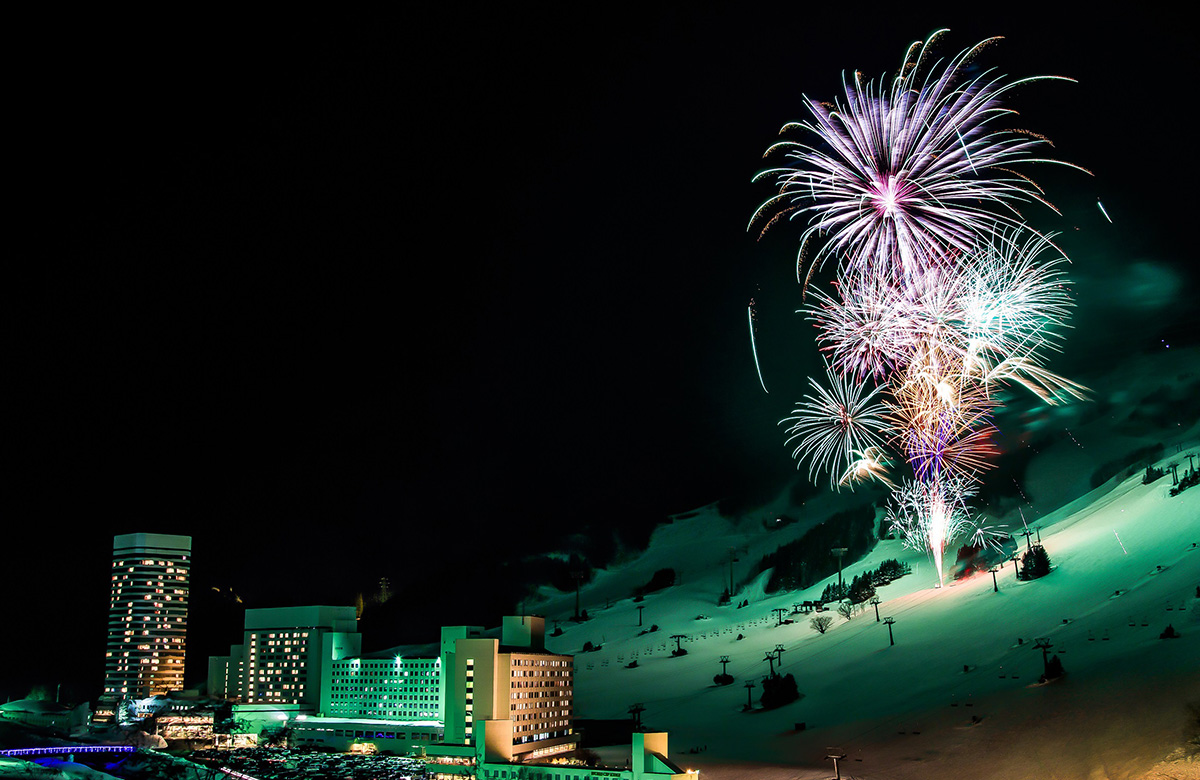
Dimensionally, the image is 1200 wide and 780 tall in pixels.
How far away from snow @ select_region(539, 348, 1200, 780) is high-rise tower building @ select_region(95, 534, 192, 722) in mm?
51788

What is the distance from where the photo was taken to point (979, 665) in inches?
2115

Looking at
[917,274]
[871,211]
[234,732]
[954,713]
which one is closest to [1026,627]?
[954,713]

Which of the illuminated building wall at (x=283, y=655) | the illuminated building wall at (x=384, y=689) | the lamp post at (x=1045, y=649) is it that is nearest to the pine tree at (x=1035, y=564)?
the lamp post at (x=1045, y=649)

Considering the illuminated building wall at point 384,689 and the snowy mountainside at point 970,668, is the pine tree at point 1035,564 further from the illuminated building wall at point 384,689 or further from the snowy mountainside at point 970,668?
the illuminated building wall at point 384,689

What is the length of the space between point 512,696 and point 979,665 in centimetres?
2723

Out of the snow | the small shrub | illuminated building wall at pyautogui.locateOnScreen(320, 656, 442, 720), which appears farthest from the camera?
illuminated building wall at pyautogui.locateOnScreen(320, 656, 442, 720)

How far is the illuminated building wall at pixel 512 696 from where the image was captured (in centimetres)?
5662

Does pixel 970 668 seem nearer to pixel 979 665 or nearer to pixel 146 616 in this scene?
pixel 979 665

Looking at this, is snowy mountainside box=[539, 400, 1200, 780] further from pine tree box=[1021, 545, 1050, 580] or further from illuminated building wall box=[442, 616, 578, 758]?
illuminated building wall box=[442, 616, 578, 758]

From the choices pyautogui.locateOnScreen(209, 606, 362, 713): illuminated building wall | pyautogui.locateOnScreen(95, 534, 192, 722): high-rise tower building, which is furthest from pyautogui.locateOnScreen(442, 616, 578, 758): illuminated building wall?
pyautogui.locateOnScreen(95, 534, 192, 722): high-rise tower building

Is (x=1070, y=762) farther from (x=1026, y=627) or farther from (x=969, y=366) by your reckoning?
(x=1026, y=627)

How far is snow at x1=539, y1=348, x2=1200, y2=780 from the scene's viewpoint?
39875 millimetres

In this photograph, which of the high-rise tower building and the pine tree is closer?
the pine tree

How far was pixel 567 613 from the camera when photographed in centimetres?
13238
